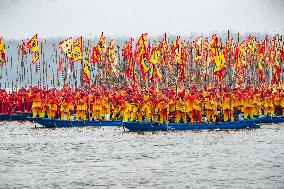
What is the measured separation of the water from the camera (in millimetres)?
35469

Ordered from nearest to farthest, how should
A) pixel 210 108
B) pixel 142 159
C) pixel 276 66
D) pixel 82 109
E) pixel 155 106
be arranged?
pixel 142 159 → pixel 155 106 → pixel 210 108 → pixel 82 109 → pixel 276 66

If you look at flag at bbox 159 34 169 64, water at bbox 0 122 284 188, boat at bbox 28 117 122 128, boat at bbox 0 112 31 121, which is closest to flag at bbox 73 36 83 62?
boat at bbox 0 112 31 121

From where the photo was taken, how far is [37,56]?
3108 inches

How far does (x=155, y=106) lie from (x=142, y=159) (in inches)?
592

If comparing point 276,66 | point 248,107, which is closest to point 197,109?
point 248,107

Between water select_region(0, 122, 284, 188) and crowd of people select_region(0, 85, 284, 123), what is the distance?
159 centimetres

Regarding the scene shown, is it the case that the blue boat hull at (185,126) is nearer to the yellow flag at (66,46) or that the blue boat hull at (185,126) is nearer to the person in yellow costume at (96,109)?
the person in yellow costume at (96,109)

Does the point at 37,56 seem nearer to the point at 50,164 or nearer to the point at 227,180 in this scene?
the point at 50,164

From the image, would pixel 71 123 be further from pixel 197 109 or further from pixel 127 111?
pixel 197 109

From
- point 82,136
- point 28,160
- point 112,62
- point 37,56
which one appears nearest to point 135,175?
point 28,160

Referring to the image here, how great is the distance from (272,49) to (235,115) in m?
43.3

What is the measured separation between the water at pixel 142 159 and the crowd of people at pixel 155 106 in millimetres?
1595

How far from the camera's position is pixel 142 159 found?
143 feet

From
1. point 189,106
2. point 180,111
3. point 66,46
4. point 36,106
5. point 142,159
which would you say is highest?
point 66,46
